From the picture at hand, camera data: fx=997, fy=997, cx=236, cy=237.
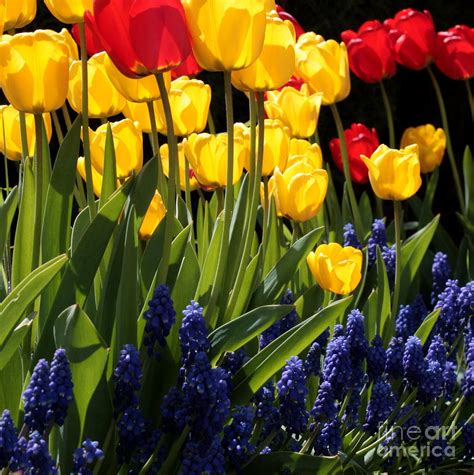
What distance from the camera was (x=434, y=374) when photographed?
2.19m

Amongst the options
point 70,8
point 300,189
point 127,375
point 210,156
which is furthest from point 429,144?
point 127,375

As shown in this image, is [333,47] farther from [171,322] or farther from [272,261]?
[171,322]

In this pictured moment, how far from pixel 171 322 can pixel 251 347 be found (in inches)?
22.5

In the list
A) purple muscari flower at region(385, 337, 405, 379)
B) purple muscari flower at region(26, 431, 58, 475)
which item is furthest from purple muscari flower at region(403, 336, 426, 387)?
purple muscari flower at region(26, 431, 58, 475)

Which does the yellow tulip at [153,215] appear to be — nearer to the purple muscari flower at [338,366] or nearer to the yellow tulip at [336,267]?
the yellow tulip at [336,267]

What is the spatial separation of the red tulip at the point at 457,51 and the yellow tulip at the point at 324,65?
887mm

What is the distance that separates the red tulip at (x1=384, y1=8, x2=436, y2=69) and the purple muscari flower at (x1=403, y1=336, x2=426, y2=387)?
1.77m

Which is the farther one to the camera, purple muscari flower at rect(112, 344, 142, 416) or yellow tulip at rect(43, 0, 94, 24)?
yellow tulip at rect(43, 0, 94, 24)

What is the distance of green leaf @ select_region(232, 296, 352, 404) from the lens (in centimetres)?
188

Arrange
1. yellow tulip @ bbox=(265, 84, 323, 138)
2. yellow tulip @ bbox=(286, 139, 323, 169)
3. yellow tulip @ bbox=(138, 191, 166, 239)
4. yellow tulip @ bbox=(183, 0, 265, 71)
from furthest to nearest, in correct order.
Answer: yellow tulip @ bbox=(265, 84, 323, 138) → yellow tulip @ bbox=(286, 139, 323, 169) → yellow tulip @ bbox=(138, 191, 166, 239) → yellow tulip @ bbox=(183, 0, 265, 71)

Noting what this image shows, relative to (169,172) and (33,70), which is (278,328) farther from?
(33,70)

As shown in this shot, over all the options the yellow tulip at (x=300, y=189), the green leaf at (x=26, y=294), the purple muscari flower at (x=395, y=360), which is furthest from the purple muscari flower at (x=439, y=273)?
the green leaf at (x=26, y=294)

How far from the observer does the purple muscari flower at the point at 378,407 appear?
215cm

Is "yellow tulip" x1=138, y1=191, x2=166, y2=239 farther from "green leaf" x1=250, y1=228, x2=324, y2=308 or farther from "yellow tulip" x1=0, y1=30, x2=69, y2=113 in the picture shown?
"yellow tulip" x1=0, y1=30, x2=69, y2=113
